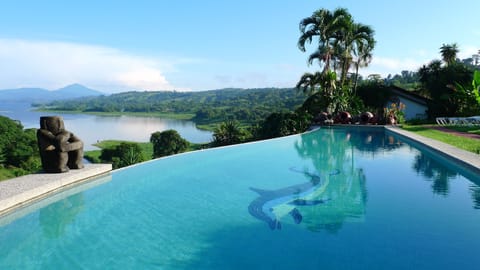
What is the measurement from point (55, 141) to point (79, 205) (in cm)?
157

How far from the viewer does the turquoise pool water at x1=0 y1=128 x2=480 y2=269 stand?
3.48 m

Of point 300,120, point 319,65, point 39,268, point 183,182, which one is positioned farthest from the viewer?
point 319,65

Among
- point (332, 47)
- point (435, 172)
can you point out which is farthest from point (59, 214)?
point (332, 47)

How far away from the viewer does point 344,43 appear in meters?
20.5

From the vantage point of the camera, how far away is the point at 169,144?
45.0 m

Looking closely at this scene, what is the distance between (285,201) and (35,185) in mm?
3876

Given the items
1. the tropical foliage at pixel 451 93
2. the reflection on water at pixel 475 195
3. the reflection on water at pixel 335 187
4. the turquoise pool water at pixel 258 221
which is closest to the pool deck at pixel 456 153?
the turquoise pool water at pixel 258 221

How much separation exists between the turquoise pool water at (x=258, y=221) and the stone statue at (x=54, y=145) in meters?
0.70

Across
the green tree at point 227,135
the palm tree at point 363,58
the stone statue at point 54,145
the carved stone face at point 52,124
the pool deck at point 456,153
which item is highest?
the palm tree at point 363,58

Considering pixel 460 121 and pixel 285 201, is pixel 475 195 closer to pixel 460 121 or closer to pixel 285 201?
pixel 285 201

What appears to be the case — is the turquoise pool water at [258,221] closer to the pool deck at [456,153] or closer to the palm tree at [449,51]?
the pool deck at [456,153]

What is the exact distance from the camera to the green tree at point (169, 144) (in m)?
44.8

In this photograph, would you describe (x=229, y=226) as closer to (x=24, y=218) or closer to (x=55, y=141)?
(x=24, y=218)

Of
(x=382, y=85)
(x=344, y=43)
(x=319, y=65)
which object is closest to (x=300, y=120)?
(x=319, y=65)
